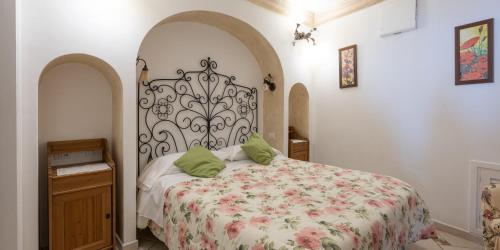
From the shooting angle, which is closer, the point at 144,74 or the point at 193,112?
the point at 144,74

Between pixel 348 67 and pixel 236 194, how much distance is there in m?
2.50

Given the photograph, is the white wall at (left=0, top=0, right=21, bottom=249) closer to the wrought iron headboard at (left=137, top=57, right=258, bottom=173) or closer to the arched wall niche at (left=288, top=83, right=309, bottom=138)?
the wrought iron headboard at (left=137, top=57, right=258, bottom=173)

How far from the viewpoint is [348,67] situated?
3463 millimetres

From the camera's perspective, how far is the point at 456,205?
8.45 feet

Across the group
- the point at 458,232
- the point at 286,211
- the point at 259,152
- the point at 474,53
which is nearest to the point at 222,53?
the point at 259,152

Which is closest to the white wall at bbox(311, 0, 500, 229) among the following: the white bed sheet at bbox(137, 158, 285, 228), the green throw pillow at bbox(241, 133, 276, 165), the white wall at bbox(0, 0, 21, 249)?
the green throw pillow at bbox(241, 133, 276, 165)

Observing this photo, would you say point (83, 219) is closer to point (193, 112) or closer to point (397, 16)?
point (193, 112)

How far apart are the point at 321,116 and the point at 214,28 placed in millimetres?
2018

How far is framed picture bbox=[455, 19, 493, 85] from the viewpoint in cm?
232

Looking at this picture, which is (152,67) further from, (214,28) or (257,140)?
(257,140)

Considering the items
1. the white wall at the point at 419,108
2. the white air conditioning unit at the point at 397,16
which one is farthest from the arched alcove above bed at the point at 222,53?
the white air conditioning unit at the point at 397,16

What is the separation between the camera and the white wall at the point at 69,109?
219 cm

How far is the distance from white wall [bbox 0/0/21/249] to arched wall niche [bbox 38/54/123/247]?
5.48ft

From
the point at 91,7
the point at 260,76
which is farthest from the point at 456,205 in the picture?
the point at 91,7
